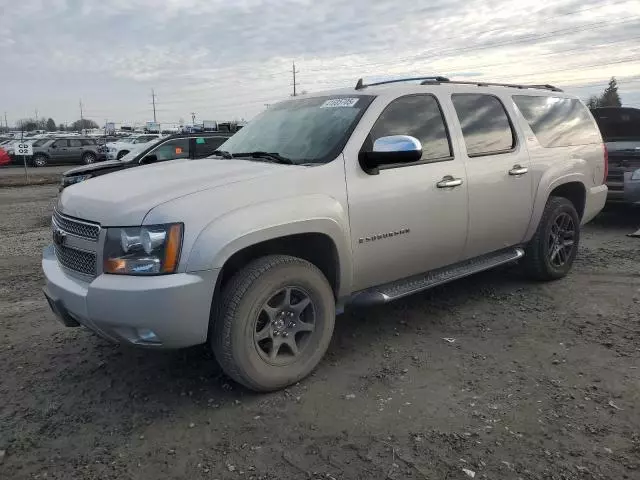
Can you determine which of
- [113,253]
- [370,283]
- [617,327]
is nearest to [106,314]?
[113,253]

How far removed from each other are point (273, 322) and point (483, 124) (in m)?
2.58

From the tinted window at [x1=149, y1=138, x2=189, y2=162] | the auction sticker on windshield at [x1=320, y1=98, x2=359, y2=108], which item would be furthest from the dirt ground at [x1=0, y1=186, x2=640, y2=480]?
the tinted window at [x1=149, y1=138, x2=189, y2=162]

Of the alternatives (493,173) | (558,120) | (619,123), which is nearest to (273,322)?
(493,173)

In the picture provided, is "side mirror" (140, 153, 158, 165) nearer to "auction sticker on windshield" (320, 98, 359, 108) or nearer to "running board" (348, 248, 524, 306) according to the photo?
"auction sticker on windshield" (320, 98, 359, 108)

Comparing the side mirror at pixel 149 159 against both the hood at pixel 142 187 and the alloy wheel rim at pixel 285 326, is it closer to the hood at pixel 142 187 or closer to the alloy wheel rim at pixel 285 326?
the hood at pixel 142 187

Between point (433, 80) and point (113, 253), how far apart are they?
116 inches

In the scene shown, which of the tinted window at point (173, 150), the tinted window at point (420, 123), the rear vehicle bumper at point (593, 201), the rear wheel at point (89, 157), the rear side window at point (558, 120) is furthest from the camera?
the rear wheel at point (89, 157)

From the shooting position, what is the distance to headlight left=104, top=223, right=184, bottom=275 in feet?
9.84

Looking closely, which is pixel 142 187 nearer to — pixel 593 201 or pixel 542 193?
pixel 542 193

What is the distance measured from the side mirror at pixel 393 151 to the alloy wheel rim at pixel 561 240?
243 cm

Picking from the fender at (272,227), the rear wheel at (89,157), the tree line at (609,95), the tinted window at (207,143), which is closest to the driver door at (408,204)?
the fender at (272,227)

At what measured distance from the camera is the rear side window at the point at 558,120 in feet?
17.3

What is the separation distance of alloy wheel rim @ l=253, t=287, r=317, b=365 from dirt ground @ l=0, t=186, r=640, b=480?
0.24m

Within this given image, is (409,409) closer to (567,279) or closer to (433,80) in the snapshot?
(433,80)
